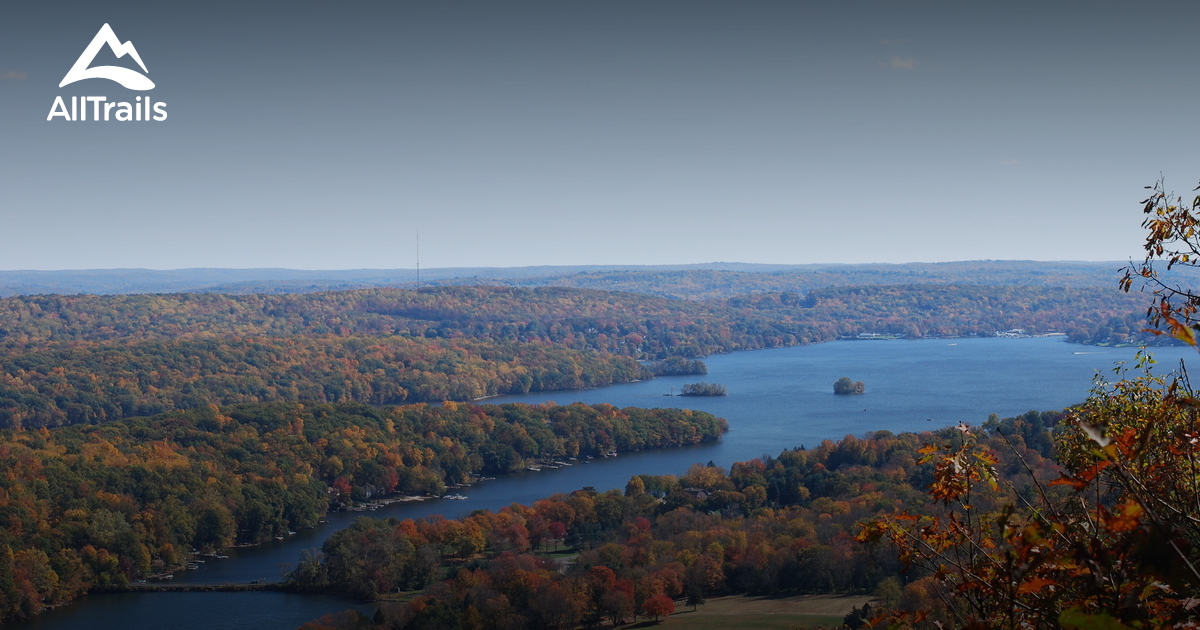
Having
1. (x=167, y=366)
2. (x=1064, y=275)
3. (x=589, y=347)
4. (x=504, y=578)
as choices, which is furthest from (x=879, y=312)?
(x=504, y=578)

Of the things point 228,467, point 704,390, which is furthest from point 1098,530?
point 704,390

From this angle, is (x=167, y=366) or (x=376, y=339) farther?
(x=376, y=339)

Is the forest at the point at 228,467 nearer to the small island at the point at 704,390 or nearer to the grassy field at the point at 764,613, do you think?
the small island at the point at 704,390

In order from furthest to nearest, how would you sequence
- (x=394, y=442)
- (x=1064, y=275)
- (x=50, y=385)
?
(x=1064, y=275) < (x=50, y=385) < (x=394, y=442)

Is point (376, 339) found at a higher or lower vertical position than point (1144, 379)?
lower

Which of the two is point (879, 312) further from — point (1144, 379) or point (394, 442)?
point (1144, 379)

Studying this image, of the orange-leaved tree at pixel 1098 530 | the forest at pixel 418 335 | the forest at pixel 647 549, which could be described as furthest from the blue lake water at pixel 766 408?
the forest at pixel 418 335
